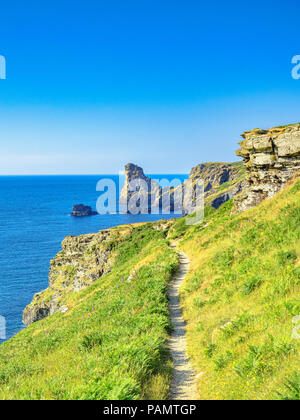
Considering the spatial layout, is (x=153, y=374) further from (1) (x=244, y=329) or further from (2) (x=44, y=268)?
(2) (x=44, y=268)

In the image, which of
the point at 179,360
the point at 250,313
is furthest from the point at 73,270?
the point at 250,313

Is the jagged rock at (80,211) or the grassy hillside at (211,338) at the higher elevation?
the jagged rock at (80,211)

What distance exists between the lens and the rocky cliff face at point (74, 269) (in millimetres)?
49281

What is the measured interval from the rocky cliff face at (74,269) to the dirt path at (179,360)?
3309 cm

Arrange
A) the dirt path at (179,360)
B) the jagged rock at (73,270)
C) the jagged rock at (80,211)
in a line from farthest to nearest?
the jagged rock at (80,211), the jagged rock at (73,270), the dirt path at (179,360)

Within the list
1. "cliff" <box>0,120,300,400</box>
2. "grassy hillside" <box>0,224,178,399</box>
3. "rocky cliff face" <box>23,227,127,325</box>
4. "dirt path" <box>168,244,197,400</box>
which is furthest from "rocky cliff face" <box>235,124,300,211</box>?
"rocky cliff face" <box>23,227,127,325</box>

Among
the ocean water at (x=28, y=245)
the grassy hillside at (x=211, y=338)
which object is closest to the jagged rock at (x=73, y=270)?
the ocean water at (x=28, y=245)

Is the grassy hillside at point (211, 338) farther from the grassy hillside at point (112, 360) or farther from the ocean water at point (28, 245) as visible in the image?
the ocean water at point (28, 245)

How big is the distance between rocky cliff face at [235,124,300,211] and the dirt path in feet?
56.1

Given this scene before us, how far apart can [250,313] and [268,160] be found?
21589mm

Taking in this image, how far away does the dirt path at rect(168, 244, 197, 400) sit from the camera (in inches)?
300

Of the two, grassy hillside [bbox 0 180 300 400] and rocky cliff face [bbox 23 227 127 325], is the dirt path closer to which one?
grassy hillside [bbox 0 180 300 400]

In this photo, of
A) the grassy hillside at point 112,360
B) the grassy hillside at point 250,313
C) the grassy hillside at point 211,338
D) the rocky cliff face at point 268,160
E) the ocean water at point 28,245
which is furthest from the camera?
the ocean water at point 28,245
